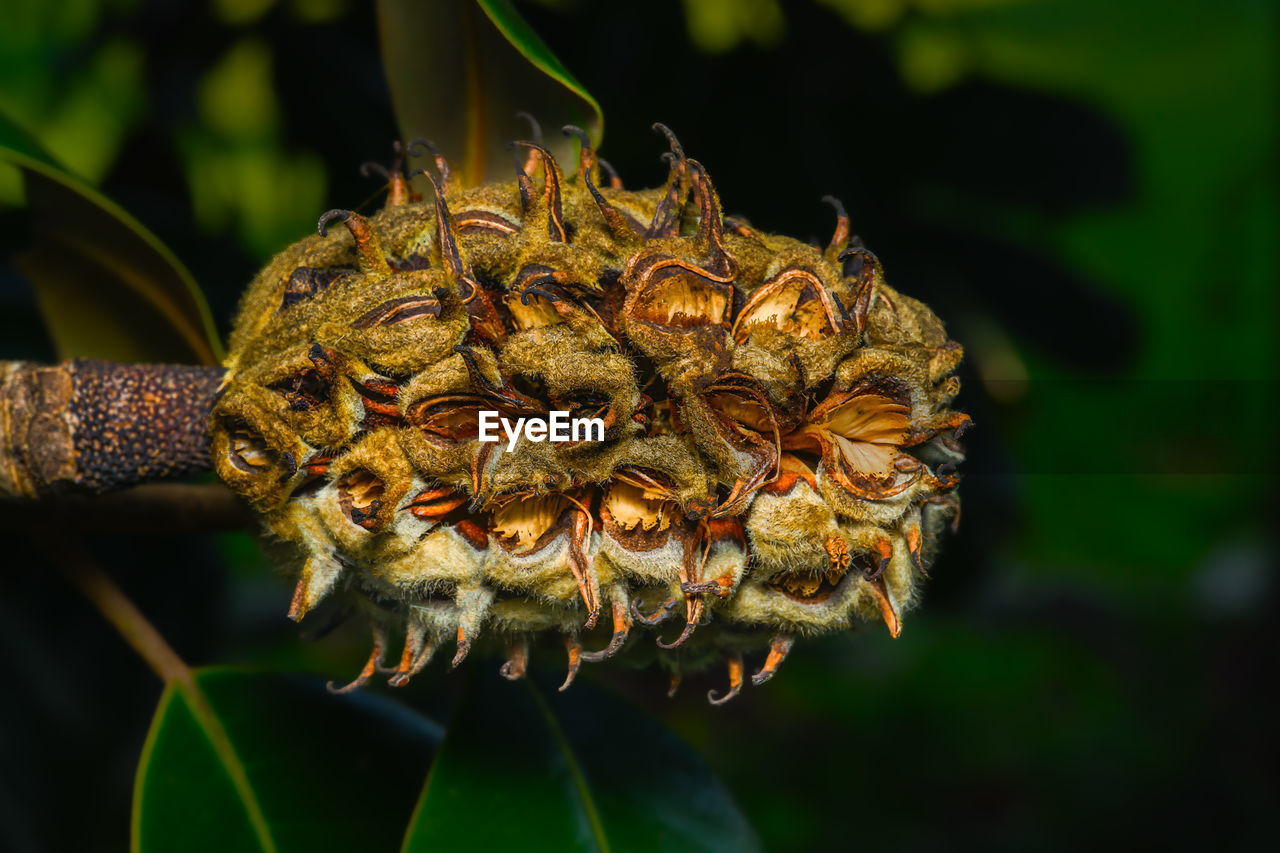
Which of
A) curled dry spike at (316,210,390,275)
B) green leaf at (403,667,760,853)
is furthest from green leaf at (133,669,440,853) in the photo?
curled dry spike at (316,210,390,275)

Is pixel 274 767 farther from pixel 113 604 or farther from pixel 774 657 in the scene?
pixel 774 657

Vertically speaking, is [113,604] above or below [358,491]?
below

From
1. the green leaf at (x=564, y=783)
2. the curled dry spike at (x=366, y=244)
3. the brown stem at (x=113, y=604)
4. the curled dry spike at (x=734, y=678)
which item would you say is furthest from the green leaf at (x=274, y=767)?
the curled dry spike at (x=366, y=244)

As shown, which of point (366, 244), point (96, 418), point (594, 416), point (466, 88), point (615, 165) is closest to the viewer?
point (594, 416)

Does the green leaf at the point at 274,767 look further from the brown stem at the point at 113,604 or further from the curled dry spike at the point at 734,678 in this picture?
the curled dry spike at the point at 734,678

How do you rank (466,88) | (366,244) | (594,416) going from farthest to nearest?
(466,88), (366,244), (594,416)

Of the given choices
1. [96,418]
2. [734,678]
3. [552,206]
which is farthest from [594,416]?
[96,418]
